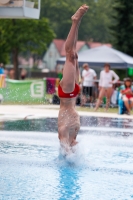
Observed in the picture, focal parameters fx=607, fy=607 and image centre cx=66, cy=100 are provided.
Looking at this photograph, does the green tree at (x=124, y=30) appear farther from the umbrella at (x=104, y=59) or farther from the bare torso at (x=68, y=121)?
the bare torso at (x=68, y=121)

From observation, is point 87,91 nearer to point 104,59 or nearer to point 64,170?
point 104,59

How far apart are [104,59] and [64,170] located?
1671cm

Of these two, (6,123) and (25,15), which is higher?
(25,15)

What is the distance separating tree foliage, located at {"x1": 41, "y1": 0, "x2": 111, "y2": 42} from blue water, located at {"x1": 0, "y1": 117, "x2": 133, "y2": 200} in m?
97.7

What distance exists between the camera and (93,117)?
15.5m

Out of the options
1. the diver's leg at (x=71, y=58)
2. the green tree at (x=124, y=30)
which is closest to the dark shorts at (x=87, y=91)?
the diver's leg at (x=71, y=58)

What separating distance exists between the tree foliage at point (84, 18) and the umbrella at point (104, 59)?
83.1 meters

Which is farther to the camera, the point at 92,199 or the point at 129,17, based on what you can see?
the point at 129,17

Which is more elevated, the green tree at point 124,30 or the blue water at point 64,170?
the blue water at point 64,170

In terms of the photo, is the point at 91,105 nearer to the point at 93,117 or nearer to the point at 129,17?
the point at 93,117

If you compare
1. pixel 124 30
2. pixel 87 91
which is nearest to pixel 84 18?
pixel 124 30

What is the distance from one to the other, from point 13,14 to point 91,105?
424 cm

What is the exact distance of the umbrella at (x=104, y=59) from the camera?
23.6 meters

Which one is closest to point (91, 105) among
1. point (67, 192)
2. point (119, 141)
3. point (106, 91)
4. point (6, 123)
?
point (106, 91)
